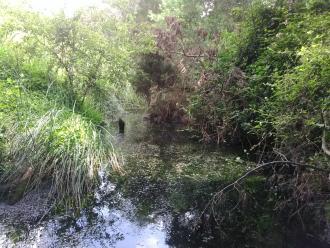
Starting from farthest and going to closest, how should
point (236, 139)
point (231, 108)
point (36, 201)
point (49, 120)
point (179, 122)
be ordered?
point (179, 122) < point (236, 139) < point (231, 108) < point (49, 120) < point (36, 201)

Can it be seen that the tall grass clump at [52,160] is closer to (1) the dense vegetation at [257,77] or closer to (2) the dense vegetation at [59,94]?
(2) the dense vegetation at [59,94]

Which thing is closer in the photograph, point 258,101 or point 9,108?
point 9,108

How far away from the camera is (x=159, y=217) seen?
4969 mm

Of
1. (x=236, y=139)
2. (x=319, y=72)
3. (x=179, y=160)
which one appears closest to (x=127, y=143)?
(x=179, y=160)

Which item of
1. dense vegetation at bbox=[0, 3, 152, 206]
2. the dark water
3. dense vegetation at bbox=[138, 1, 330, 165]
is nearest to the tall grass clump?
dense vegetation at bbox=[0, 3, 152, 206]

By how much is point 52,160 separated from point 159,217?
6.08 ft

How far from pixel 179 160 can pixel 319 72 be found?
3791mm

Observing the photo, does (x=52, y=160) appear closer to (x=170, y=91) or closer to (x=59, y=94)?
(x=59, y=94)

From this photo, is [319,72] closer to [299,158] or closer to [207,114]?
[299,158]

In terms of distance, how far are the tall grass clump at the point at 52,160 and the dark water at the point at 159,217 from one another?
373 millimetres

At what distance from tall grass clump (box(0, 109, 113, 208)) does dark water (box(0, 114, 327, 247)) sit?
0.37m

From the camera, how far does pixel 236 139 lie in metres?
8.70

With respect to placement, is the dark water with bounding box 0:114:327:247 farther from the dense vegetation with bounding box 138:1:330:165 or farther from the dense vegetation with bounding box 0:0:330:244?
the dense vegetation with bounding box 138:1:330:165

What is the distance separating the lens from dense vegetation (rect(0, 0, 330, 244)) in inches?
194
